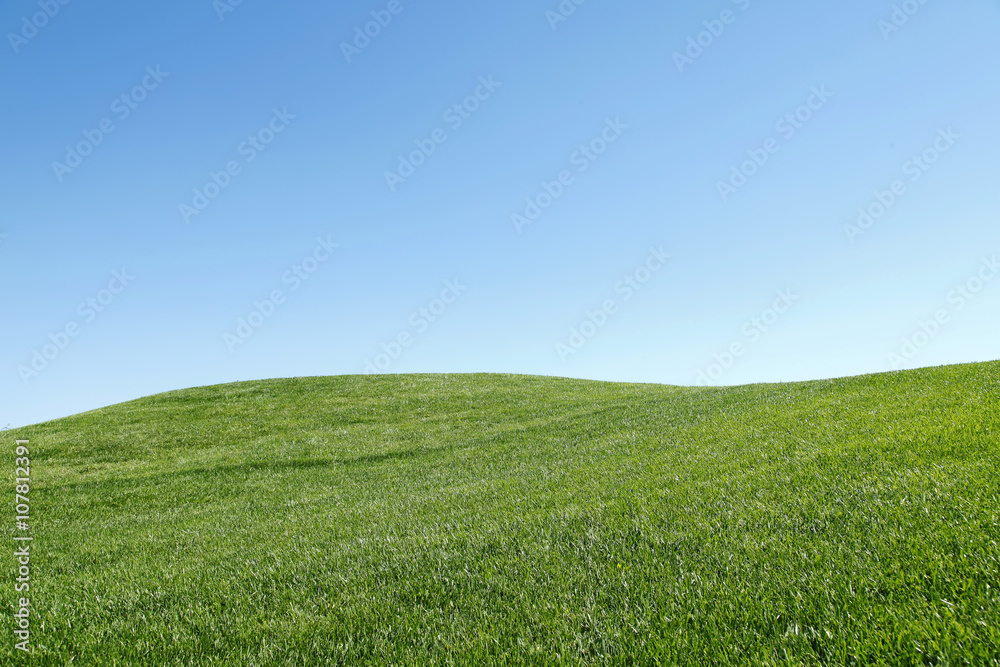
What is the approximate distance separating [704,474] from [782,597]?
5.09 metres

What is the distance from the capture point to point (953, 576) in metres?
5.41

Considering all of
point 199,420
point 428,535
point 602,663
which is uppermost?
point 199,420

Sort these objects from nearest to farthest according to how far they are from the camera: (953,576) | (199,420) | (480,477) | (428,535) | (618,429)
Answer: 1. (953,576)
2. (428,535)
3. (480,477)
4. (618,429)
5. (199,420)

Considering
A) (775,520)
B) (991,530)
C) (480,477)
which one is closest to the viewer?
(991,530)

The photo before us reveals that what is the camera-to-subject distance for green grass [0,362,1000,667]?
5.28m

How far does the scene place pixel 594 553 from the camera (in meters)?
7.38

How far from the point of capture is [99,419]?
31.6 m

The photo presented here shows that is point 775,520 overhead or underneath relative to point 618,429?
underneath

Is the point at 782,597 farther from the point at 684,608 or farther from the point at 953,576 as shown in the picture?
the point at 953,576

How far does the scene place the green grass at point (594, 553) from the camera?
5.28 m

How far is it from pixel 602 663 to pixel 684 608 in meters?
1.22

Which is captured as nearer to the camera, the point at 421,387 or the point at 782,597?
the point at 782,597

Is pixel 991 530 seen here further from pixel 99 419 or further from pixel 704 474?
pixel 99 419

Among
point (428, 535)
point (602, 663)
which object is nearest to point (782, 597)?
point (602, 663)
